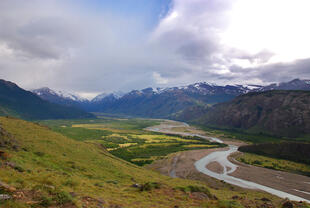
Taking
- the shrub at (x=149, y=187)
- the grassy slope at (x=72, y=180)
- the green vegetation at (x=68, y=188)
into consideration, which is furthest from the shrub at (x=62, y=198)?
the shrub at (x=149, y=187)

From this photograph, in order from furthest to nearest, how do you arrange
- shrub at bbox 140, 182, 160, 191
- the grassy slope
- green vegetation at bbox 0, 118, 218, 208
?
1. shrub at bbox 140, 182, 160, 191
2. the grassy slope
3. green vegetation at bbox 0, 118, 218, 208

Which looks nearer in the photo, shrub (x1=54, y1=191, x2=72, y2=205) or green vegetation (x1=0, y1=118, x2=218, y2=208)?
shrub (x1=54, y1=191, x2=72, y2=205)

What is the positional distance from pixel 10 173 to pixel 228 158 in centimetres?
9654

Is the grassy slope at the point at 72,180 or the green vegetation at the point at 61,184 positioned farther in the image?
the grassy slope at the point at 72,180

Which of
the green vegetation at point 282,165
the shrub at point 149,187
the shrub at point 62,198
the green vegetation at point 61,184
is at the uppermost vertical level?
the shrub at point 62,198

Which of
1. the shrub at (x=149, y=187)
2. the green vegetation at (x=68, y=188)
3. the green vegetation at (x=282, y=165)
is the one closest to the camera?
the green vegetation at (x=68, y=188)

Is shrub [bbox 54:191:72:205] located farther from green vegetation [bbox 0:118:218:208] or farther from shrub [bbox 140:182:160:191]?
shrub [bbox 140:182:160:191]

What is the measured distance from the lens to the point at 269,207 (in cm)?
2684

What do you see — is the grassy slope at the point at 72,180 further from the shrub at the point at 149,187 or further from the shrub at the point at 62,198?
the shrub at the point at 149,187

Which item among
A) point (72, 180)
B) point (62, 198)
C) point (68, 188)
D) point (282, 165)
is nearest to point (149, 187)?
point (72, 180)

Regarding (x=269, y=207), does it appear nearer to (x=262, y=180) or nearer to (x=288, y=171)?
(x=262, y=180)

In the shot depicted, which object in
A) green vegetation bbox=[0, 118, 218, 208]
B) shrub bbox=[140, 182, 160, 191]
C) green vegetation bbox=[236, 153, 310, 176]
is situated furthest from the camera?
green vegetation bbox=[236, 153, 310, 176]

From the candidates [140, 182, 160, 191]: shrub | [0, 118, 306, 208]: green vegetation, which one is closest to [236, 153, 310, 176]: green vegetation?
[0, 118, 306, 208]: green vegetation

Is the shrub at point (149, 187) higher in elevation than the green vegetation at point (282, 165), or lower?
higher
